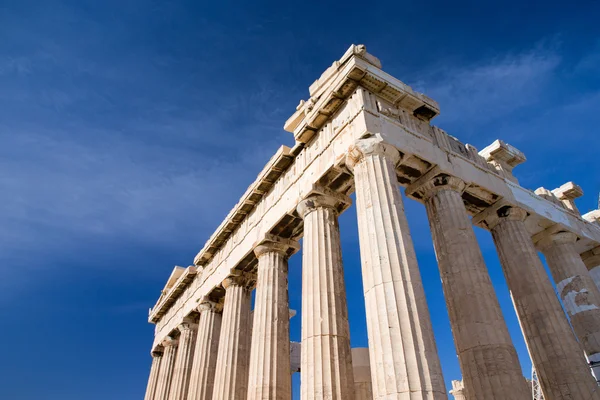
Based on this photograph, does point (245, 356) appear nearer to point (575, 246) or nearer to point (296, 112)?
point (296, 112)

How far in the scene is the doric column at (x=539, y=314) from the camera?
576 inches

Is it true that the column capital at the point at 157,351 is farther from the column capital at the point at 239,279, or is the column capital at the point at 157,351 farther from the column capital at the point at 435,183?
the column capital at the point at 435,183

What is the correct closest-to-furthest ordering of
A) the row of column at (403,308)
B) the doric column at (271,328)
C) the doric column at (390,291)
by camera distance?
the doric column at (390,291) < the row of column at (403,308) < the doric column at (271,328)

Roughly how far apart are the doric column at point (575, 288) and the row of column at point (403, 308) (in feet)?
0.17

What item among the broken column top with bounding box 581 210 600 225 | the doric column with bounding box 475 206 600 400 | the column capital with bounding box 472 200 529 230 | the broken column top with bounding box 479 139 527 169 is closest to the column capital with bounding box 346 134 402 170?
the column capital with bounding box 472 200 529 230

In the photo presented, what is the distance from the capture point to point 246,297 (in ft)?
74.4

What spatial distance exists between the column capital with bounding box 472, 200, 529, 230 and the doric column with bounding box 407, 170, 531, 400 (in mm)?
3214

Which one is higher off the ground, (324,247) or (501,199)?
(501,199)

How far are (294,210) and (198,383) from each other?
1176 centimetres

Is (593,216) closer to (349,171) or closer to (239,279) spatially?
(349,171)

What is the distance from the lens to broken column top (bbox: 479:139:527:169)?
20.8 meters

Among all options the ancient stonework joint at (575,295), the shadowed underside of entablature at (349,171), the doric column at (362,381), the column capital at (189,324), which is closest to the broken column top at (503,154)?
the shadowed underside of entablature at (349,171)

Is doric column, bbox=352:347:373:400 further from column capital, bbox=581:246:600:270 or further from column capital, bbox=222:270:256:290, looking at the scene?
column capital, bbox=581:246:600:270

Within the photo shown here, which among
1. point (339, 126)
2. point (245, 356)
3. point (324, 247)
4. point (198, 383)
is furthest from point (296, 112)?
point (198, 383)
